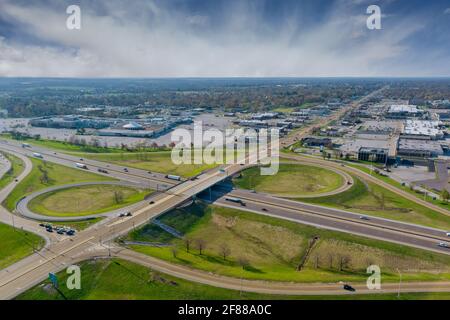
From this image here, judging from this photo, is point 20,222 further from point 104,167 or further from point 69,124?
point 69,124

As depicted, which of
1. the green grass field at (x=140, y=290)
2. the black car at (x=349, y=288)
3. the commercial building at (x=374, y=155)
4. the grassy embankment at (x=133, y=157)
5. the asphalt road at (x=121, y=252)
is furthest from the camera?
the commercial building at (x=374, y=155)

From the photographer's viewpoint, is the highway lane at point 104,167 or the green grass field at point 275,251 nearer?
the green grass field at point 275,251

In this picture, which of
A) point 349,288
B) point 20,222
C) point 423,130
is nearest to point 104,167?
point 20,222

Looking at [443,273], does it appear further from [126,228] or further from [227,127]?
[227,127]

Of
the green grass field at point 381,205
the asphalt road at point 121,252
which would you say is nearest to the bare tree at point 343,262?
the asphalt road at point 121,252

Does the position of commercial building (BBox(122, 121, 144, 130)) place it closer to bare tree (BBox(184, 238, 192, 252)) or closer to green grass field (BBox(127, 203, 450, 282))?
green grass field (BBox(127, 203, 450, 282))

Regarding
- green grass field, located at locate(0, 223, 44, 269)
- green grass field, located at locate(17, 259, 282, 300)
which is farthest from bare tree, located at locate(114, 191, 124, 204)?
green grass field, located at locate(17, 259, 282, 300)

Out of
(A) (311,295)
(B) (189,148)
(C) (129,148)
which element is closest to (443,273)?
(A) (311,295)

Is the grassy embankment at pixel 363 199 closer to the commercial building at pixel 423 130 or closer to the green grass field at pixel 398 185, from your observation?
the green grass field at pixel 398 185
